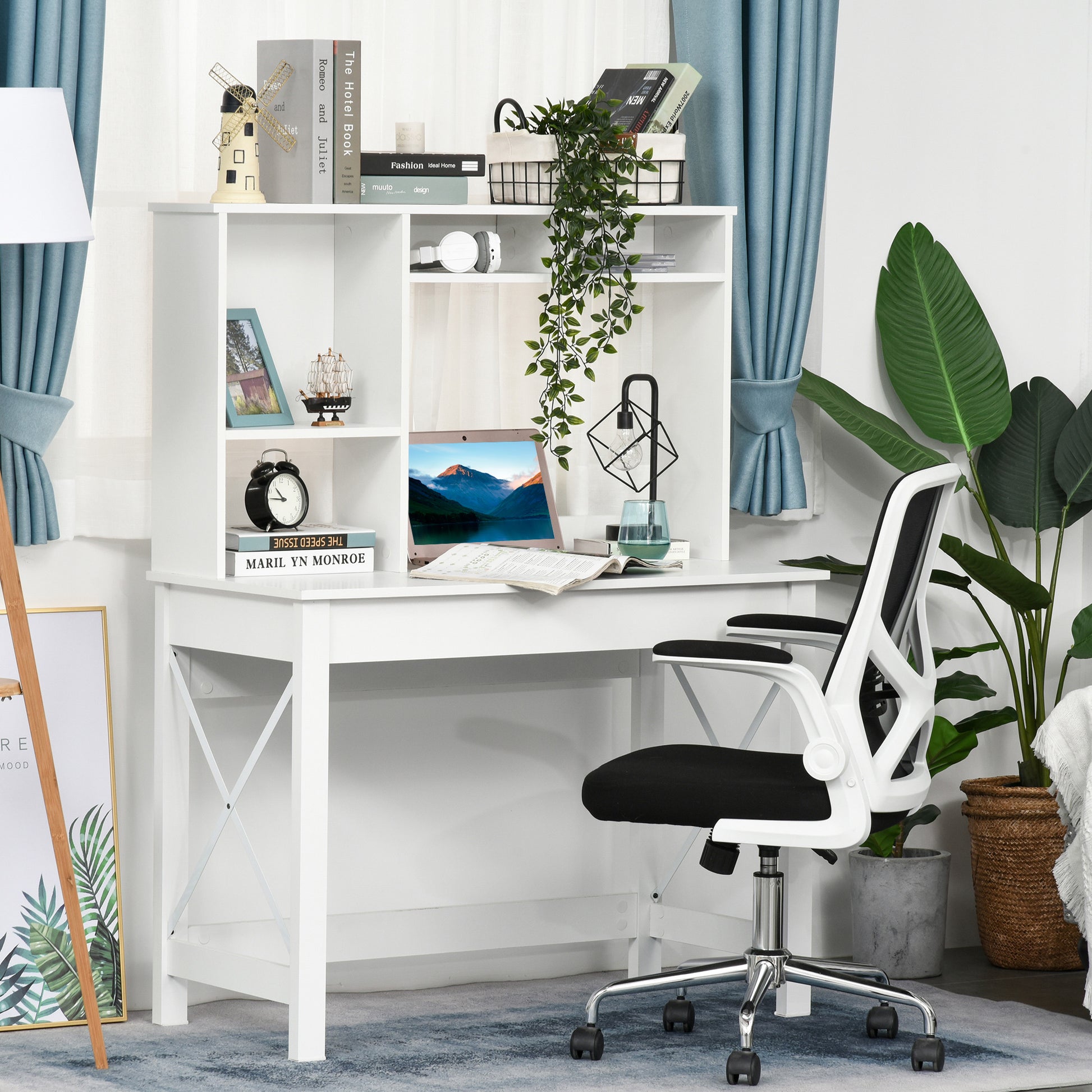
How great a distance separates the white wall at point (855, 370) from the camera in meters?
3.49

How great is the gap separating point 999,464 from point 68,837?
213cm

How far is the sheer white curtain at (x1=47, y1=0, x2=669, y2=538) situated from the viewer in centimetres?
338

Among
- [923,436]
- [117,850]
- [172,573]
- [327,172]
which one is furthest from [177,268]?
[923,436]

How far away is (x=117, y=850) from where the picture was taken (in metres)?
3.41

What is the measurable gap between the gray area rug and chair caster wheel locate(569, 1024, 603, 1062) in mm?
18

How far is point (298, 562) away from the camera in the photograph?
3248mm

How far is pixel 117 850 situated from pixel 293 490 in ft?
2.46

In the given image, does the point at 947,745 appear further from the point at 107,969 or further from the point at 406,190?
the point at 107,969

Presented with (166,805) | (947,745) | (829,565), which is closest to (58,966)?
(166,805)

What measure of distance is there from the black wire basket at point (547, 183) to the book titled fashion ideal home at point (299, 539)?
2.24 ft

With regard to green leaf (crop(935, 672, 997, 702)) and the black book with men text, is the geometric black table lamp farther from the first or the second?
green leaf (crop(935, 672, 997, 702))

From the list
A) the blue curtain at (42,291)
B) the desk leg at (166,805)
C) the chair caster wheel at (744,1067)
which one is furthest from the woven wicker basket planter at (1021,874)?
the blue curtain at (42,291)

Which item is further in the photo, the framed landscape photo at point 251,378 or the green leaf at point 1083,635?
the green leaf at point 1083,635

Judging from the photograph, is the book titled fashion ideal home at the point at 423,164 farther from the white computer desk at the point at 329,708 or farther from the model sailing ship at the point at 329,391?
the white computer desk at the point at 329,708
